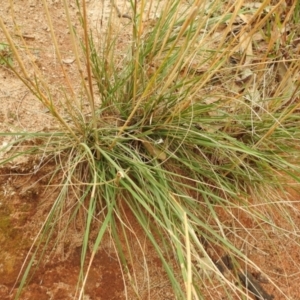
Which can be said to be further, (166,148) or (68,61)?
(68,61)

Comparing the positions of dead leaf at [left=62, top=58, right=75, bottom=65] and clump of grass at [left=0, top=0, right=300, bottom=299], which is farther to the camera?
dead leaf at [left=62, top=58, right=75, bottom=65]

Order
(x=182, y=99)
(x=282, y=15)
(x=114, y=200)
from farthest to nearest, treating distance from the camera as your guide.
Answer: (x=282, y=15) → (x=182, y=99) → (x=114, y=200)

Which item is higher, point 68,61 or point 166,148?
point 68,61

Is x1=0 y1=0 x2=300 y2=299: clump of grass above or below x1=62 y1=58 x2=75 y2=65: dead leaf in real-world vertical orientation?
below

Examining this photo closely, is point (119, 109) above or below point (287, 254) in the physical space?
above

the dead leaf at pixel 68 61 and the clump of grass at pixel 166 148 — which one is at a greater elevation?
the dead leaf at pixel 68 61

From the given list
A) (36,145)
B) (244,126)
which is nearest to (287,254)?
(244,126)

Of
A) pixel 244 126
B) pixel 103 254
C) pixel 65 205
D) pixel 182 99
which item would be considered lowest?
pixel 103 254

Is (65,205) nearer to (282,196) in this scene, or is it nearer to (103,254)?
(103,254)

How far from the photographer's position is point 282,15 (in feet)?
5.45

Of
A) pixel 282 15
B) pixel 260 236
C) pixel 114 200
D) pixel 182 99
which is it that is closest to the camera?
pixel 114 200

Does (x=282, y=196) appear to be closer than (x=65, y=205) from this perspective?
No

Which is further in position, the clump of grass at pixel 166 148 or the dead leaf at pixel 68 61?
the dead leaf at pixel 68 61

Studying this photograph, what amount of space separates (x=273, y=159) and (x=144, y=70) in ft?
1.44
